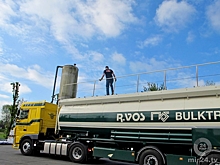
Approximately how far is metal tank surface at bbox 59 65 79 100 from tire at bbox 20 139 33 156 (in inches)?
125

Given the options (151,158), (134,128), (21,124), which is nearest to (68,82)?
(21,124)

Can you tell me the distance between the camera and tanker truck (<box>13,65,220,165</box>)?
7730 mm

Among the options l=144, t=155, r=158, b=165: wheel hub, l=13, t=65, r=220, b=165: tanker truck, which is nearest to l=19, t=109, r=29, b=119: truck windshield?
l=13, t=65, r=220, b=165: tanker truck

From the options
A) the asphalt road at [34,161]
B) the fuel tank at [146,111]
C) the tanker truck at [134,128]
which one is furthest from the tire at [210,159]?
the asphalt road at [34,161]

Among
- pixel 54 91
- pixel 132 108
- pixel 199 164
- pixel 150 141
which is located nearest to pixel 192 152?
pixel 199 164

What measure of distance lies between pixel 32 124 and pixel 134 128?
6.73 meters

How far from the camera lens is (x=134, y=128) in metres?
9.28

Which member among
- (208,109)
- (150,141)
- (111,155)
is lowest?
(111,155)

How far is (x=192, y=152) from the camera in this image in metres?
7.93

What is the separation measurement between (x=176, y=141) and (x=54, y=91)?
11.1 meters

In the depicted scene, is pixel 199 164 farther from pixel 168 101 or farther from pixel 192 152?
pixel 168 101

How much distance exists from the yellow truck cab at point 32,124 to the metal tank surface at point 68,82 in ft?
3.68

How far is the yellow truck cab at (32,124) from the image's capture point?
1270 centimetres

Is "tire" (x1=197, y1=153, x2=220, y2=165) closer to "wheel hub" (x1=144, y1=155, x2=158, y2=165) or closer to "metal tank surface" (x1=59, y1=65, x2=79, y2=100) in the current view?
"wheel hub" (x1=144, y1=155, x2=158, y2=165)
